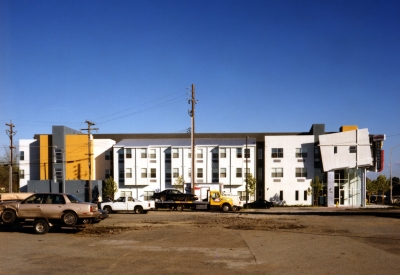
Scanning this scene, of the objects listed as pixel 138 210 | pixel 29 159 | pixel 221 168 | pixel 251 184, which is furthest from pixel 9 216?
pixel 29 159

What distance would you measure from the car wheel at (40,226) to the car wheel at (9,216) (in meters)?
1.18

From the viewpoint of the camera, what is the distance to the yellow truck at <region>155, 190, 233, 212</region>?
42.1 meters

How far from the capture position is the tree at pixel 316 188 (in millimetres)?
59844

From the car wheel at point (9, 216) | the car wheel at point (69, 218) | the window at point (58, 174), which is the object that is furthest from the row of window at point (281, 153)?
the car wheel at point (9, 216)

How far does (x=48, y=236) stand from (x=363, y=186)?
167 feet

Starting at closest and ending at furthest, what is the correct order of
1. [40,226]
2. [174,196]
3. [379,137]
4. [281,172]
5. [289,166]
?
1. [40,226]
2. [174,196]
3. [379,137]
4. [289,166]
5. [281,172]

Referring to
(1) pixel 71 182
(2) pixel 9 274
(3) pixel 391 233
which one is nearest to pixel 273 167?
(1) pixel 71 182

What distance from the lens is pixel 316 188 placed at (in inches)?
2384

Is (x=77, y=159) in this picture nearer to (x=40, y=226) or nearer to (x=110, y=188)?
(x=110, y=188)

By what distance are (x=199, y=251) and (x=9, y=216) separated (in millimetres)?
10186

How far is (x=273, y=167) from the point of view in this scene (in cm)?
6353

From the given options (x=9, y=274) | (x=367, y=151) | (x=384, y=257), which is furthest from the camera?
(x=367, y=151)

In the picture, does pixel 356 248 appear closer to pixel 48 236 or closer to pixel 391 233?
pixel 391 233

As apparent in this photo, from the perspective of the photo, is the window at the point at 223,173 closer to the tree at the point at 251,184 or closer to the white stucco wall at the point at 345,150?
the tree at the point at 251,184
